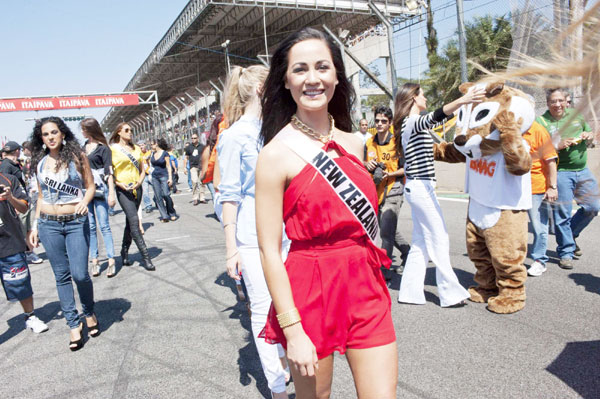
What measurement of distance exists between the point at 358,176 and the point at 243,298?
10.3 ft

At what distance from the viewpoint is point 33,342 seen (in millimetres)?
3977

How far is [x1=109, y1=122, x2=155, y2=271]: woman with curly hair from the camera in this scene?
19.8ft

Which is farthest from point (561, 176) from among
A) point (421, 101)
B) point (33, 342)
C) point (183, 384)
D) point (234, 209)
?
point (33, 342)

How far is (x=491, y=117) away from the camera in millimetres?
3436

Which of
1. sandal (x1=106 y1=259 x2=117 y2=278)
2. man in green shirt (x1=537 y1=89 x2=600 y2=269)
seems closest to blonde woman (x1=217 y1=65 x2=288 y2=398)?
man in green shirt (x1=537 y1=89 x2=600 y2=269)

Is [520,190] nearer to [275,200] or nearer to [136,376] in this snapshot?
[275,200]

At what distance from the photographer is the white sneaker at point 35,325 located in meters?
4.16

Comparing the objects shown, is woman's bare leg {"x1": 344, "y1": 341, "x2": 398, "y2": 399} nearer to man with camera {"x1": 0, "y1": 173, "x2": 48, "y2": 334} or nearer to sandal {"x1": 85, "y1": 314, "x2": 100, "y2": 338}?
sandal {"x1": 85, "y1": 314, "x2": 100, "y2": 338}

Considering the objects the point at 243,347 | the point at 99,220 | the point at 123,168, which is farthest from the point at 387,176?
the point at 99,220

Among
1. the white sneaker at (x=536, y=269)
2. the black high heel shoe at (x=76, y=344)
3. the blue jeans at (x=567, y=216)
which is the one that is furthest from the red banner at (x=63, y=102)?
the white sneaker at (x=536, y=269)

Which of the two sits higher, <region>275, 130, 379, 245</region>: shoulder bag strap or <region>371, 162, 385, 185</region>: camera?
<region>275, 130, 379, 245</region>: shoulder bag strap

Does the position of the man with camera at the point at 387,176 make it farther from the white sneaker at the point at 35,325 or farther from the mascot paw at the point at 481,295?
the white sneaker at the point at 35,325

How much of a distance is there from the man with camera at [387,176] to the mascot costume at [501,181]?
0.95m

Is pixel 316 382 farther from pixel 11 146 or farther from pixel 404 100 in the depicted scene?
pixel 11 146
